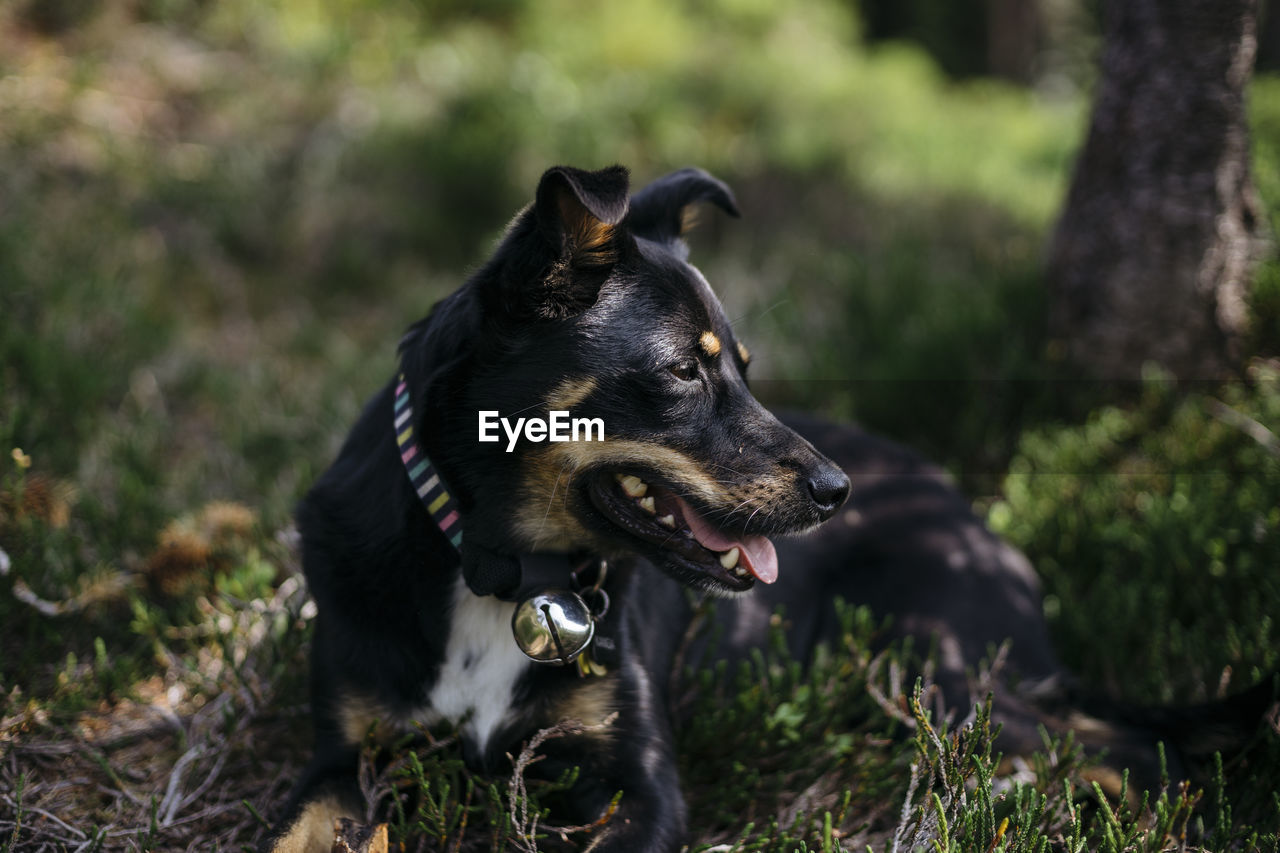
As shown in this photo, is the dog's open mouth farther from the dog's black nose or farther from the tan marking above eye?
the tan marking above eye

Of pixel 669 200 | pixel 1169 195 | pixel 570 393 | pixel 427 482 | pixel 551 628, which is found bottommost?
pixel 551 628

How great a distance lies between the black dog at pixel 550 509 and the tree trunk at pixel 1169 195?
2558 mm

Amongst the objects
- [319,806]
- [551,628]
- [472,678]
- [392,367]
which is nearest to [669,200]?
[551,628]

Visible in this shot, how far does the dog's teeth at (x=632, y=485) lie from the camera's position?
226 cm

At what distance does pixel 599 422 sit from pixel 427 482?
425 millimetres

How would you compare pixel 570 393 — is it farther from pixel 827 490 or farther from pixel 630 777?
pixel 630 777

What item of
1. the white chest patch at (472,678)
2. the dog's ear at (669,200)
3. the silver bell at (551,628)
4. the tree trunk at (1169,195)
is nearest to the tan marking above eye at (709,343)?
the dog's ear at (669,200)

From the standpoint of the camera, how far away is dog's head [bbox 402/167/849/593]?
7.08 feet

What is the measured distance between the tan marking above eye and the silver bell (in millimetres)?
683

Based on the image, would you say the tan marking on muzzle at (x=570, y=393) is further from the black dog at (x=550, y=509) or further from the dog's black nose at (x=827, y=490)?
the dog's black nose at (x=827, y=490)

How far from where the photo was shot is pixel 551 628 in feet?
7.14

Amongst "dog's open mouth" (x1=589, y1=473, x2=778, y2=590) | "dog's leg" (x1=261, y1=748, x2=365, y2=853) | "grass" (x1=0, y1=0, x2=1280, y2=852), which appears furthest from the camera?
"grass" (x1=0, y1=0, x2=1280, y2=852)

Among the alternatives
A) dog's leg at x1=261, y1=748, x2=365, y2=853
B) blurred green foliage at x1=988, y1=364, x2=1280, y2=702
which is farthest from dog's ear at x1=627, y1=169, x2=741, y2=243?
blurred green foliage at x1=988, y1=364, x2=1280, y2=702
